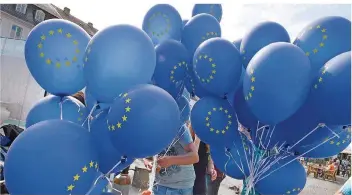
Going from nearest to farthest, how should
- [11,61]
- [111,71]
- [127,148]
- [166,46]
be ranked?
[127,148] → [111,71] → [166,46] → [11,61]

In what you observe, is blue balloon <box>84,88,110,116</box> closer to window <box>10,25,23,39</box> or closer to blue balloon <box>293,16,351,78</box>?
blue balloon <box>293,16,351,78</box>

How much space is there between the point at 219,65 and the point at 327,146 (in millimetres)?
977

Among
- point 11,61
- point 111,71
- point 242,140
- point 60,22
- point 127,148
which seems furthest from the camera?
point 11,61

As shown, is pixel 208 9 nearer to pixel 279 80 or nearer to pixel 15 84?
pixel 279 80

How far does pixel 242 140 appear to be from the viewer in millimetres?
2547

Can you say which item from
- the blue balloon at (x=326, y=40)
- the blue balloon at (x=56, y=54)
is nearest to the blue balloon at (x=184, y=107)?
the blue balloon at (x=56, y=54)

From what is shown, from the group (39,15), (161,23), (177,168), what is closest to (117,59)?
(161,23)

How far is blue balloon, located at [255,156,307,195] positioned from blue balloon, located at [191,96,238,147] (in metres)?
0.36

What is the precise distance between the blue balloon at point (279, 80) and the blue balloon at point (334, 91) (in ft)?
0.27

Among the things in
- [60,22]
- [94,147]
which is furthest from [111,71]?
Answer: [60,22]

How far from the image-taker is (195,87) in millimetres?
2801

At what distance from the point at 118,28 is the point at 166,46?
790 mm

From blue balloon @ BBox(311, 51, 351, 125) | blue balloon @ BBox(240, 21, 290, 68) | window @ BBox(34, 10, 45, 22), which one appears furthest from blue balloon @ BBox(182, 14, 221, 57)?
window @ BBox(34, 10, 45, 22)

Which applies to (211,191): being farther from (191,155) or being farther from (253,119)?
(253,119)
